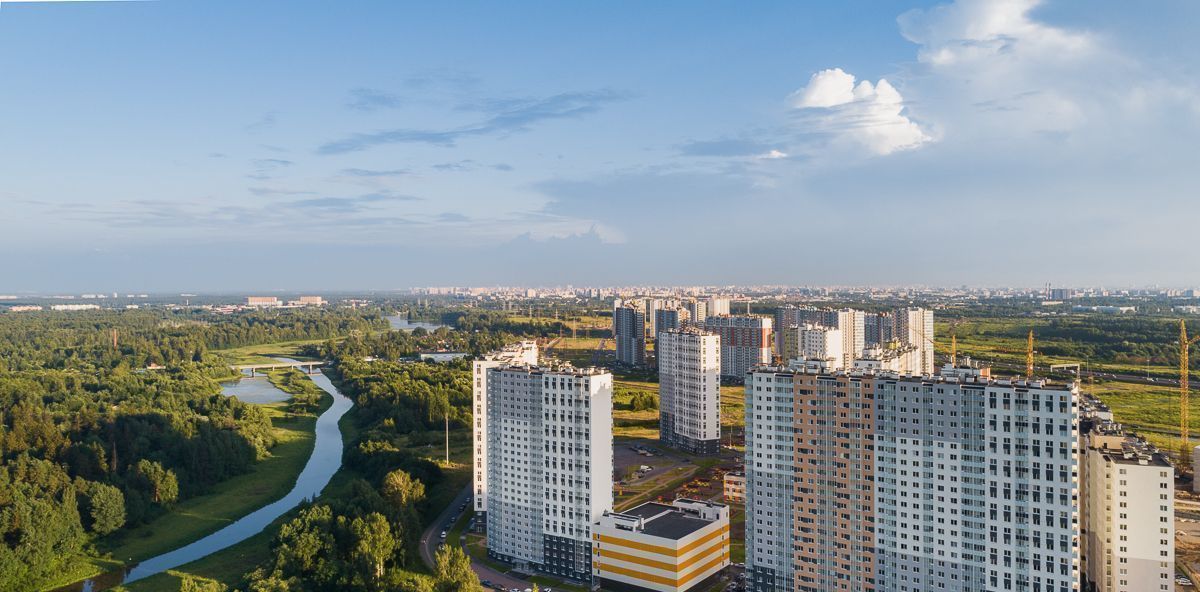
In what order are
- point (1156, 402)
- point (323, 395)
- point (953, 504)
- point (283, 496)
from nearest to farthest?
point (953, 504) → point (283, 496) → point (1156, 402) → point (323, 395)

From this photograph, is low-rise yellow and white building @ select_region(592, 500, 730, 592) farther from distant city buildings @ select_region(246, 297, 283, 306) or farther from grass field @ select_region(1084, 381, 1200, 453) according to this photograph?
distant city buildings @ select_region(246, 297, 283, 306)

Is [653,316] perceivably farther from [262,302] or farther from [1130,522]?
[262,302]

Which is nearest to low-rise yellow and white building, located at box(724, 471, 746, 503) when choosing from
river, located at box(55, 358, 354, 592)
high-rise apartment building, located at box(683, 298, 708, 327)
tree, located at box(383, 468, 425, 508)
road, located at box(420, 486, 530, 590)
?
road, located at box(420, 486, 530, 590)

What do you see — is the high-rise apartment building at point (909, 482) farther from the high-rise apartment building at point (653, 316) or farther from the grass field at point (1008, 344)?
the high-rise apartment building at point (653, 316)

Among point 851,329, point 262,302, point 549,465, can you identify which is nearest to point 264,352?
point 851,329

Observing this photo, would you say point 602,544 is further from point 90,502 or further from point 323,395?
point 323,395

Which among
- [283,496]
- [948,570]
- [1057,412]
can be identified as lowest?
[283,496]

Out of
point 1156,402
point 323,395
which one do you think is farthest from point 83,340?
point 1156,402
